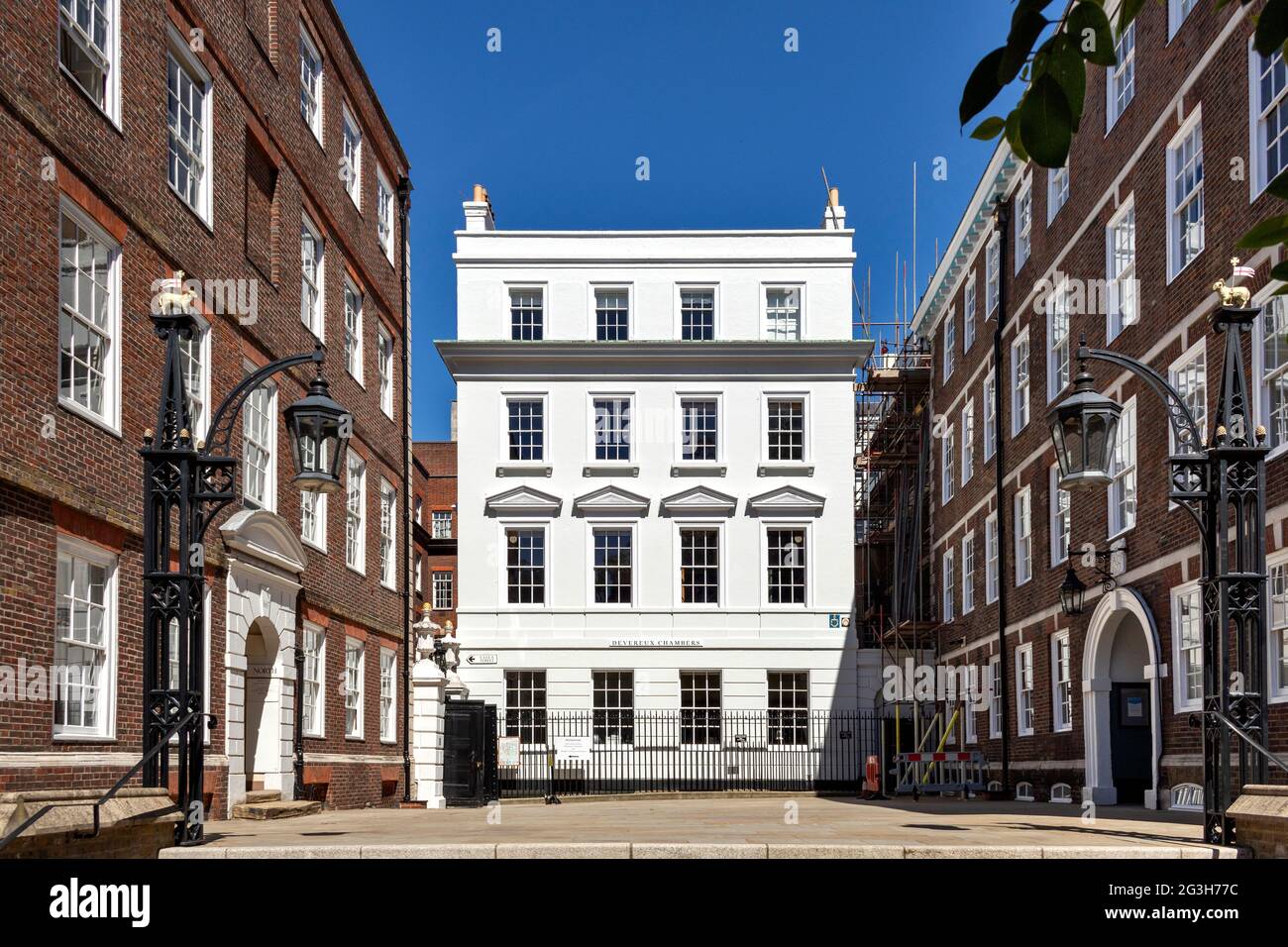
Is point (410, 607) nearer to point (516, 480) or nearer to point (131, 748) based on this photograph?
point (516, 480)

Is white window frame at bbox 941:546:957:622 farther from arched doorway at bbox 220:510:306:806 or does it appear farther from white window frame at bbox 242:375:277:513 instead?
white window frame at bbox 242:375:277:513

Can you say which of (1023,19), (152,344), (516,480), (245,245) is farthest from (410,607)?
(1023,19)

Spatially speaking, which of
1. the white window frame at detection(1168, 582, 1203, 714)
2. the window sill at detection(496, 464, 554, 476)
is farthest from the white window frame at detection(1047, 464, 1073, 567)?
the window sill at detection(496, 464, 554, 476)

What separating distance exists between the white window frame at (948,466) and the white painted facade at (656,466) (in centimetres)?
256

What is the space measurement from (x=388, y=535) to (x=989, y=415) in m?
13.9

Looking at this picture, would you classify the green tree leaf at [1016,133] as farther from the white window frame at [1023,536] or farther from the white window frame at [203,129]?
the white window frame at [1023,536]

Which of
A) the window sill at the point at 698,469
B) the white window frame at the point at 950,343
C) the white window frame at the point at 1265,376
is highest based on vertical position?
the white window frame at the point at 950,343

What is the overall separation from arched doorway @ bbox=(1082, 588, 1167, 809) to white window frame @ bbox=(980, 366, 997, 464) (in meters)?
8.61

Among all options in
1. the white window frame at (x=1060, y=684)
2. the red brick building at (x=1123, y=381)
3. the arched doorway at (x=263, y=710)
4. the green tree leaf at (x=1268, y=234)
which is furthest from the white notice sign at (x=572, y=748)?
the green tree leaf at (x=1268, y=234)

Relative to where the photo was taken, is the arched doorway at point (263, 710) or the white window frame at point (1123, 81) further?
the white window frame at point (1123, 81)

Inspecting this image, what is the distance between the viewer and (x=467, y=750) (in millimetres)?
27359

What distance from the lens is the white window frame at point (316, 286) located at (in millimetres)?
23453

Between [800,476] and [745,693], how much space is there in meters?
6.09

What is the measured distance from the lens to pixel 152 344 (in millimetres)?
16359
